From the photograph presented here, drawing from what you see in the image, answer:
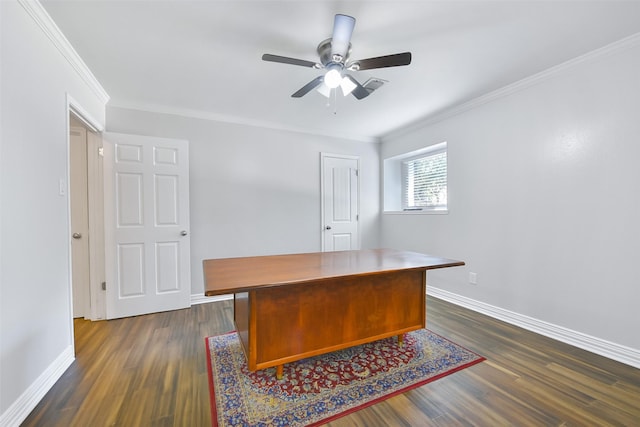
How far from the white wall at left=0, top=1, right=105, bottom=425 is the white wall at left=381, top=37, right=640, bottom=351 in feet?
12.3

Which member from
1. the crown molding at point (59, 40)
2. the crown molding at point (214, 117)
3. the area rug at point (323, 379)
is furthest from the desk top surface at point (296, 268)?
the crown molding at point (214, 117)

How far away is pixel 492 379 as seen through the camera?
1.75 m

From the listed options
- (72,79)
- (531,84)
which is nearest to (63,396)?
(72,79)

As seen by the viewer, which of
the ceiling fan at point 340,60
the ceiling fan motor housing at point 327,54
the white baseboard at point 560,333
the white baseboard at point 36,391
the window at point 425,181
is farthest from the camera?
the window at point 425,181

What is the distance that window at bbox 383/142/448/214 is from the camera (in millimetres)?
3598

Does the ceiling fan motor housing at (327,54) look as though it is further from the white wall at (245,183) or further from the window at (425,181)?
the window at (425,181)

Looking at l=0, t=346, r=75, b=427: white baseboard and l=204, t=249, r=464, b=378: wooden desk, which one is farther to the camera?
l=204, t=249, r=464, b=378: wooden desk

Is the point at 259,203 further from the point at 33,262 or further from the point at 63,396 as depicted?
the point at 63,396

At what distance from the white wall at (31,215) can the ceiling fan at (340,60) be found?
136 cm

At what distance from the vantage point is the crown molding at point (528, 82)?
1.95m

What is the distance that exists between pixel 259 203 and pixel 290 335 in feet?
7.22

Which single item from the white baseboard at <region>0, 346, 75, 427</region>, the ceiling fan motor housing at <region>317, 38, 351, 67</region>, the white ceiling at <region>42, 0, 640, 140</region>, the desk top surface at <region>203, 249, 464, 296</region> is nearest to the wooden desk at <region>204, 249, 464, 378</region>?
the desk top surface at <region>203, 249, 464, 296</region>

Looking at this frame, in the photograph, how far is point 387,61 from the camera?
169 cm

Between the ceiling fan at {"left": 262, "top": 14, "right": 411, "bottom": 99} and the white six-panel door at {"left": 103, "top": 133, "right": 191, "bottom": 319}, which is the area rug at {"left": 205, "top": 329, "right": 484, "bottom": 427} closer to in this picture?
the white six-panel door at {"left": 103, "top": 133, "right": 191, "bottom": 319}
